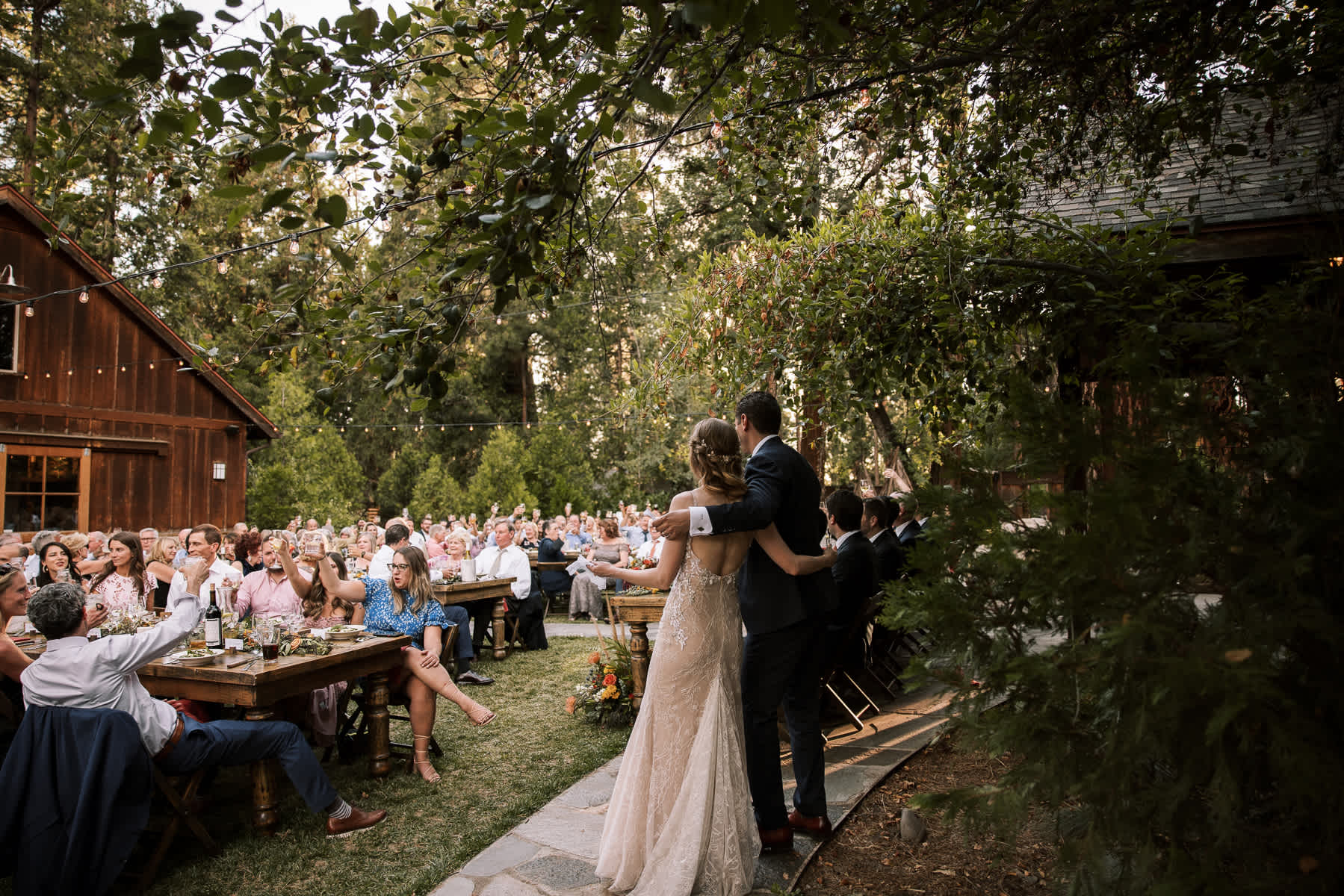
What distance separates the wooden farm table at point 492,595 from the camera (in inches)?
352

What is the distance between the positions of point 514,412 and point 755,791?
102 feet

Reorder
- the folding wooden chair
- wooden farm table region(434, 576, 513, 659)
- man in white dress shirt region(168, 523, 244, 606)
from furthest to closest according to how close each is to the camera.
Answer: wooden farm table region(434, 576, 513, 659)
man in white dress shirt region(168, 523, 244, 606)
the folding wooden chair

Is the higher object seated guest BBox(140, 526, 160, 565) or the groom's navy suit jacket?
the groom's navy suit jacket

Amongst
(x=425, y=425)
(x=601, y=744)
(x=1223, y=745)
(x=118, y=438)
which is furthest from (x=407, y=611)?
(x=425, y=425)

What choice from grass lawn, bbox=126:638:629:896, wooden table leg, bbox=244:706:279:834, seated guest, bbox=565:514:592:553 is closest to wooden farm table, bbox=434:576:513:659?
grass lawn, bbox=126:638:629:896

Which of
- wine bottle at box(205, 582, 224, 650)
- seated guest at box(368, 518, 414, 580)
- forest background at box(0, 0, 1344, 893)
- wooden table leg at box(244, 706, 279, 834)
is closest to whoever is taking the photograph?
forest background at box(0, 0, 1344, 893)

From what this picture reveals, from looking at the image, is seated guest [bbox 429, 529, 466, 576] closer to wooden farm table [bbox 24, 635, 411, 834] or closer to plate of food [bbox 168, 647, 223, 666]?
wooden farm table [bbox 24, 635, 411, 834]

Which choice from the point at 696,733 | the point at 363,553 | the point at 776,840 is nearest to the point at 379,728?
the point at 696,733

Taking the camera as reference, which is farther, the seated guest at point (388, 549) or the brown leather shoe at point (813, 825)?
the seated guest at point (388, 549)

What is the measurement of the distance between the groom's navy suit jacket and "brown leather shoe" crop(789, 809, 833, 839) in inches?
38.3

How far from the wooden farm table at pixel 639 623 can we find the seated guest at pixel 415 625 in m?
1.20

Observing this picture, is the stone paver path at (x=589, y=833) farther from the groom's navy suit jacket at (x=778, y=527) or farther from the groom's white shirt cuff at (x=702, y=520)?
the groom's white shirt cuff at (x=702, y=520)

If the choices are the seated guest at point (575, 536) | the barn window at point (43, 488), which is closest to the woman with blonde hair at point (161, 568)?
the barn window at point (43, 488)

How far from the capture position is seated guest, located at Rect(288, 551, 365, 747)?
5727mm
